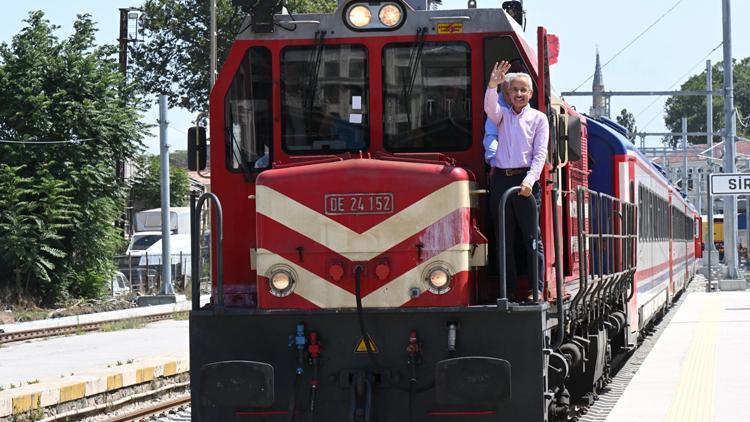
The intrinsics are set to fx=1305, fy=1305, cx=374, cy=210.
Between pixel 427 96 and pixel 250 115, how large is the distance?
128cm

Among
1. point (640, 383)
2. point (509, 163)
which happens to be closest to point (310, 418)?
point (509, 163)

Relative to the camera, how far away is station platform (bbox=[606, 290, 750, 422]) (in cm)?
1172

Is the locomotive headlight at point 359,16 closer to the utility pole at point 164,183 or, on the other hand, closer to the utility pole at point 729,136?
the utility pole at point 164,183

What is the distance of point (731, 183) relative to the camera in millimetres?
31719

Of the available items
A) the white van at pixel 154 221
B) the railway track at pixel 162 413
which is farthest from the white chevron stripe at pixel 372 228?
the white van at pixel 154 221

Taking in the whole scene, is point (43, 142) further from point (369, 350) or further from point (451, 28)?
point (369, 350)

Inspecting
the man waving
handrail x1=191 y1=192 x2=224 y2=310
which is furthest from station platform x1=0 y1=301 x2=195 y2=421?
the man waving

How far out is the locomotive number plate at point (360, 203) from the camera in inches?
A: 332

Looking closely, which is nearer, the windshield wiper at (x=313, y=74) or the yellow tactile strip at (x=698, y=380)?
the windshield wiper at (x=313, y=74)

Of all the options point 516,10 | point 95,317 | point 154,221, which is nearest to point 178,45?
point 154,221

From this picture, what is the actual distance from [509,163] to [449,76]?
2.49 ft

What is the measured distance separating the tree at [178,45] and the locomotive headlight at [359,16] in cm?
4542

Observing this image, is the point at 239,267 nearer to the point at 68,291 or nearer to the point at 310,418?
the point at 310,418

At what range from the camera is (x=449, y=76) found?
9.01 meters
